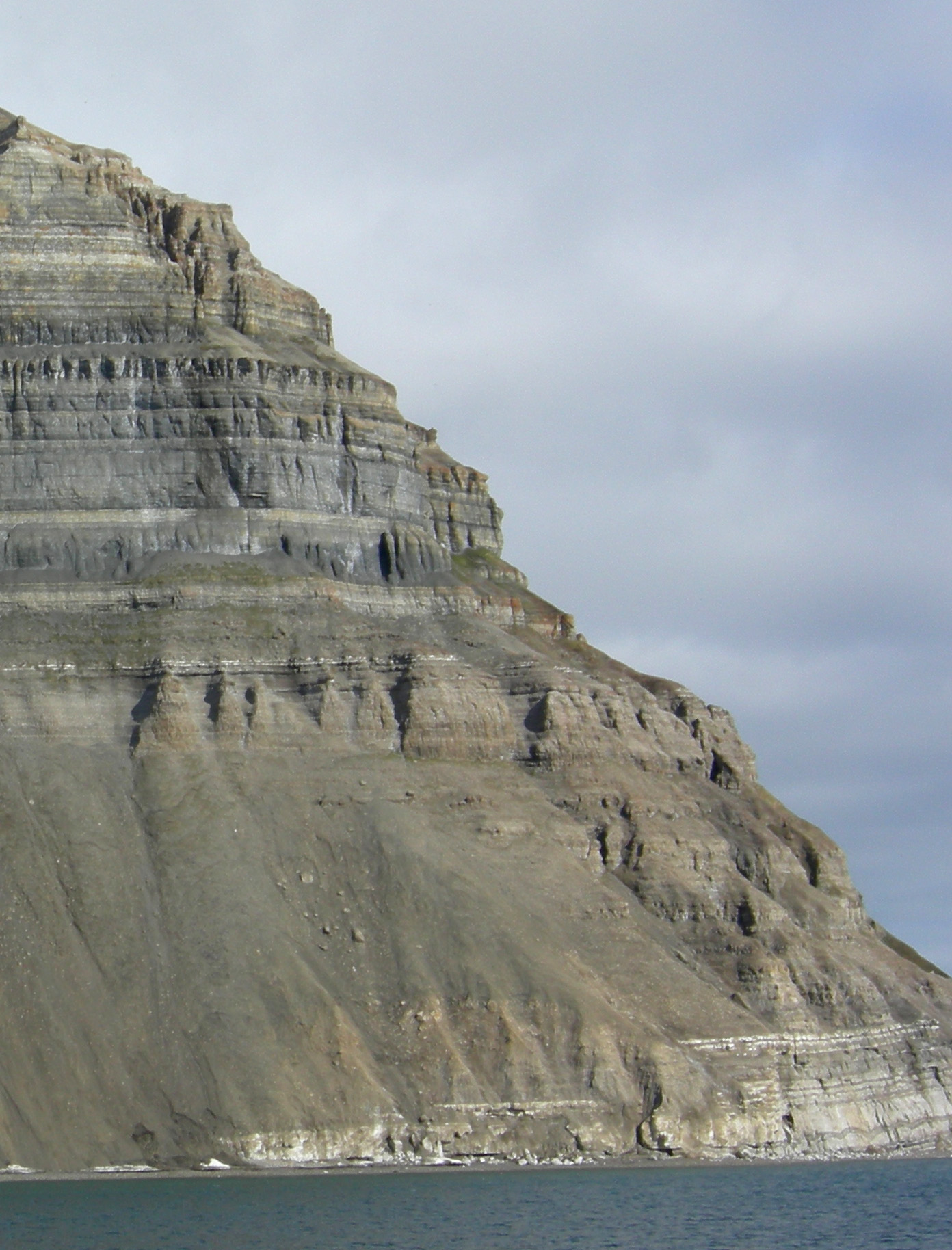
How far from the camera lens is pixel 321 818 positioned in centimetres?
13788

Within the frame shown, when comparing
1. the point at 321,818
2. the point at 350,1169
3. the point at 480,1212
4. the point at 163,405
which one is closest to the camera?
the point at 480,1212

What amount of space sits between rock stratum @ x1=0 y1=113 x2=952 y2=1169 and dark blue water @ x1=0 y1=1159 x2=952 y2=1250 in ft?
9.38

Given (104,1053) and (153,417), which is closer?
(104,1053)

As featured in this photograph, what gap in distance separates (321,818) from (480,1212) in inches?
1338

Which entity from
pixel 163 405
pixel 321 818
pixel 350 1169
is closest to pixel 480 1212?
pixel 350 1169

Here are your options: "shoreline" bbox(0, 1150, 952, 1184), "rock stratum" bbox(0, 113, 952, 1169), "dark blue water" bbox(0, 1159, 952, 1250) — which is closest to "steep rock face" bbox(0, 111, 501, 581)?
"rock stratum" bbox(0, 113, 952, 1169)

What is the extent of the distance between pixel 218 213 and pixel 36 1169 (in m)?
78.7

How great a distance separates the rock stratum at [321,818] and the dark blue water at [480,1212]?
286 cm

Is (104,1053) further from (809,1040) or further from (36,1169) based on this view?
(809,1040)

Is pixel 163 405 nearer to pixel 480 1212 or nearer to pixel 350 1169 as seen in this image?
pixel 350 1169

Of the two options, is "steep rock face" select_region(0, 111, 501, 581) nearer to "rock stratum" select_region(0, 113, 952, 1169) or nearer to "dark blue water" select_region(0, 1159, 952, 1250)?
"rock stratum" select_region(0, 113, 952, 1169)

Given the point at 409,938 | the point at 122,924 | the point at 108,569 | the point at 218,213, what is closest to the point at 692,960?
the point at 409,938

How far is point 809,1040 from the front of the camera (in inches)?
5487

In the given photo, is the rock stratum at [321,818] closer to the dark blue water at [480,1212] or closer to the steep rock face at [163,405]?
the steep rock face at [163,405]
